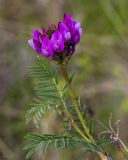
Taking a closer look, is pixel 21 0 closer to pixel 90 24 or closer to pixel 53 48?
pixel 90 24

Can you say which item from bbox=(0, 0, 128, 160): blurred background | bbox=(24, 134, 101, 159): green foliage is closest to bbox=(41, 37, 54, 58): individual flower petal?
bbox=(24, 134, 101, 159): green foliage

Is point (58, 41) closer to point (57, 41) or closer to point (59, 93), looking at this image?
point (57, 41)

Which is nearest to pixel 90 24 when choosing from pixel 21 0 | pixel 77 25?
pixel 21 0

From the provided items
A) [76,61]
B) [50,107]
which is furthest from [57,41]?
[76,61]

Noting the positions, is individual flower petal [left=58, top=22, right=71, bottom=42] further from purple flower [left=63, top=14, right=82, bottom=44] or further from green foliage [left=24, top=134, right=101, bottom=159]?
green foliage [left=24, top=134, right=101, bottom=159]

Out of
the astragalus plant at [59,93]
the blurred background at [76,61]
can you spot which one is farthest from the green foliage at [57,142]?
the blurred background at [76,61]

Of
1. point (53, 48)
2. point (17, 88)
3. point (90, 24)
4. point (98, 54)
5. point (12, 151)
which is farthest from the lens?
point (90, 24)

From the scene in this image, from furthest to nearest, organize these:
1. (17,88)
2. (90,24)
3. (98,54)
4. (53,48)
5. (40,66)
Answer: (90,24) → (98,54) → (17,88) → (40,66) → (53,48)

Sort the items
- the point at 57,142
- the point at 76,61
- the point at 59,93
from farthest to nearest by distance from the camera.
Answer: the point at 76,61
the point at 59,93
the point at 57,142
